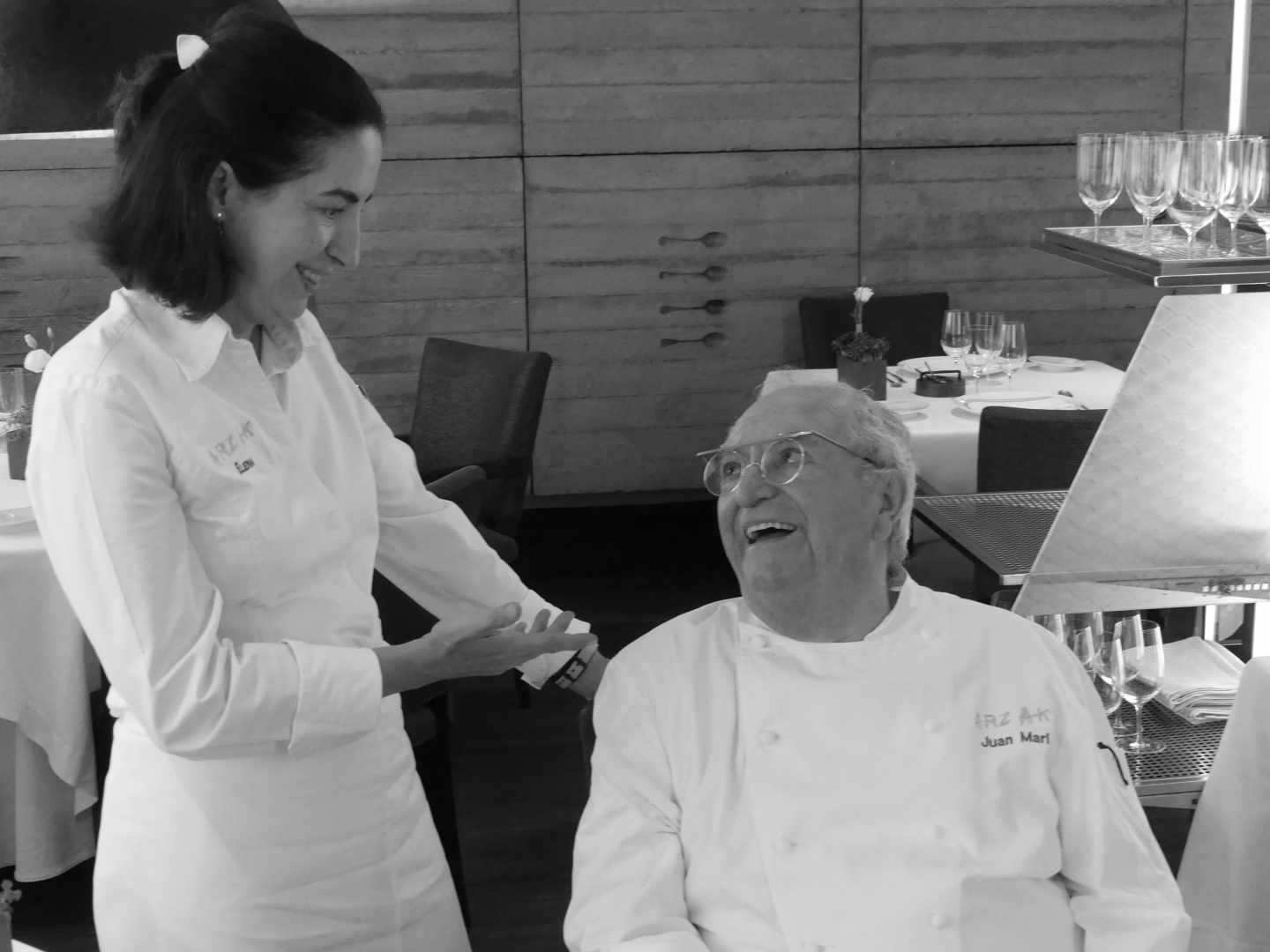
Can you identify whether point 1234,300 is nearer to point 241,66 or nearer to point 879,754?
point 879,754

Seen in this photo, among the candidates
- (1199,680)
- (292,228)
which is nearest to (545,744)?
(1199,680)

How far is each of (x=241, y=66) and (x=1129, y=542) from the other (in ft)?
3.97

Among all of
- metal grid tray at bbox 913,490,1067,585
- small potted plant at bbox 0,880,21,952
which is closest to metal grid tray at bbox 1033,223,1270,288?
metal grid tray at bbox 913,490,1067,585

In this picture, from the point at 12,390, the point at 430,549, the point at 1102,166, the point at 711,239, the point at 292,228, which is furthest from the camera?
the point at 711,239

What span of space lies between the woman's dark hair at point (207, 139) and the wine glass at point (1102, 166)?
1.36m

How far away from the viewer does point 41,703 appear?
9.77ft

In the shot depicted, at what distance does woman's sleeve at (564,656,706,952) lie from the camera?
5.51 feet

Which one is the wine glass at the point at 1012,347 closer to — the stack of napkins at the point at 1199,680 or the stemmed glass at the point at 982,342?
the stemmed glass at the point at 982,342

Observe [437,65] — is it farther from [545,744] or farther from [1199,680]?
[1199,680]

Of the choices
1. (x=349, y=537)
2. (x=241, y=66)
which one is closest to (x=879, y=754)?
(x=349, y=537)

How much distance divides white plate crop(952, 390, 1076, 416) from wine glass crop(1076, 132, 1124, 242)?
1499mm

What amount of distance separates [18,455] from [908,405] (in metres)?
2.19

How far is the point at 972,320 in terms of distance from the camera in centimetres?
445

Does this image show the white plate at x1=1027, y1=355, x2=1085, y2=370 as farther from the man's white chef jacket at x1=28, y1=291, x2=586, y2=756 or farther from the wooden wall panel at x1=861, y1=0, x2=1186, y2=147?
the man's white chef jacket at x1=28, y1=291, x2=586, y2=756
